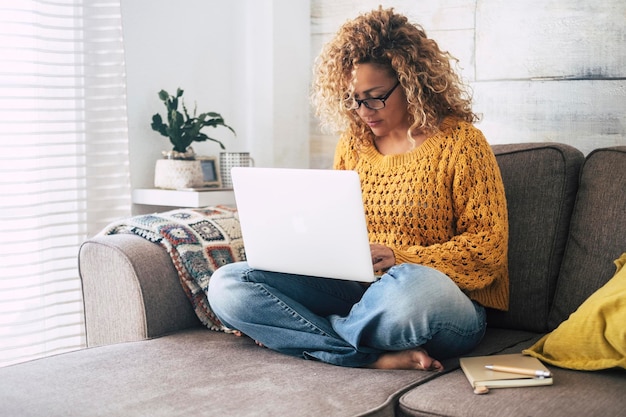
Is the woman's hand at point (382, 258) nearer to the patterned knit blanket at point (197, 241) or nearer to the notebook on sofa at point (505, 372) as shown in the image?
the notebook on sofa at point (505, 372)

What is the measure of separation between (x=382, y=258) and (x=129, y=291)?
0.65m

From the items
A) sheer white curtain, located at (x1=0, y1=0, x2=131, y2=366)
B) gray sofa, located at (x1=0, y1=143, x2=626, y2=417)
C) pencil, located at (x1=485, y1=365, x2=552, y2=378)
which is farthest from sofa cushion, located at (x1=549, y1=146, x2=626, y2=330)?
sheer white curtain, located at (x1=0, y1=0, x2=131, y2=366)

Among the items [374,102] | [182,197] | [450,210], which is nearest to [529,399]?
[450,210]

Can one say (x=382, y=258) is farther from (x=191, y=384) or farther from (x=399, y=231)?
(x=191, y=384)

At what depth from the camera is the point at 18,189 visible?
2459 millimetres

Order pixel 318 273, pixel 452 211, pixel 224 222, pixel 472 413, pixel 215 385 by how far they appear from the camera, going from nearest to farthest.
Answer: pixel 472 413
pixel 215 385
pixel 318 273
pixel 452 211
pixel 224 222

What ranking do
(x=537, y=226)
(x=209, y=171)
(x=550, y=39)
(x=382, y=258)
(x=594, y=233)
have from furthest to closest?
(x=209, y=171), (x=550, y=39), (x=537, y=226), (x=594, y=233), (x=382, y=258)

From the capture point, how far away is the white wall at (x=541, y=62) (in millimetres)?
2412

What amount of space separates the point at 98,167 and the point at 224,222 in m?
0.62

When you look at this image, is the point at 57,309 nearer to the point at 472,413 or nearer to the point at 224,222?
the point at 224,222

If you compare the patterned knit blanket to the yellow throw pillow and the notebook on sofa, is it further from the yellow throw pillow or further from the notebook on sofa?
the yellow throw pillow

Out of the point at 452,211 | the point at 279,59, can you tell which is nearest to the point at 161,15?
the point at 279,59

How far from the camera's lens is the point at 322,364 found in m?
1.83

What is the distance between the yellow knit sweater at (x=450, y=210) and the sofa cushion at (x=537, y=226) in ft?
0.26
